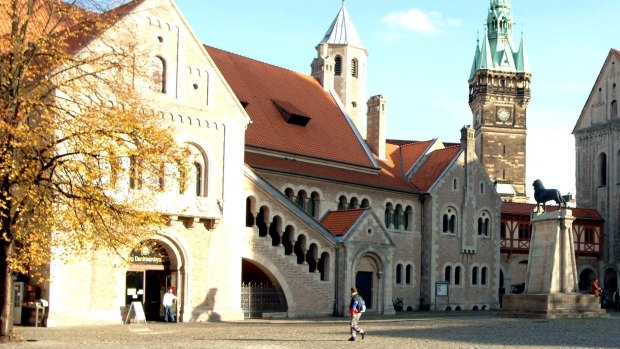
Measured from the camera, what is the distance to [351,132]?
5247cm

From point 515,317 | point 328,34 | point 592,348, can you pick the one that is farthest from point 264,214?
point 328,34

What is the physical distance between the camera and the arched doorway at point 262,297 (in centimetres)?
3822

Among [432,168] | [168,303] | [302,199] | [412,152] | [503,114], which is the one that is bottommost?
[168,303]

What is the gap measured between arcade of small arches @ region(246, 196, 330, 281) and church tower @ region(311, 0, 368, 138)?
1768 centimetres

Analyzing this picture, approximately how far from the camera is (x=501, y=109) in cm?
10169

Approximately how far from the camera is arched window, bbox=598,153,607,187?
71581mm

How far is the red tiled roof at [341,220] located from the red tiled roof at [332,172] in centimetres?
246

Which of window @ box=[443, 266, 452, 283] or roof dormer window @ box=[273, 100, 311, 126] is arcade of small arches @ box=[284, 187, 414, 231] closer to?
window @ box=[443, 266, 452, 283]

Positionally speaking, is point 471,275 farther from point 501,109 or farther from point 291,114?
point 501,109

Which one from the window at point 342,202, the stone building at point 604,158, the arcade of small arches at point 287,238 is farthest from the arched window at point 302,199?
the stone building at point 604,158

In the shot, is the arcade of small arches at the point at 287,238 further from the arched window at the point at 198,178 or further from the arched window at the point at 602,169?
the arched window at the point at 602,169

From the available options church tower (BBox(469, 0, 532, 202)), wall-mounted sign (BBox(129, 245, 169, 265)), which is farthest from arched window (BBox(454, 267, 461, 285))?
church tower (BBox(469, 0, 532, 202))

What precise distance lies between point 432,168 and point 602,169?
2448 cm

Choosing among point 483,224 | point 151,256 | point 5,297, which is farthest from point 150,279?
point 483,224
